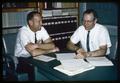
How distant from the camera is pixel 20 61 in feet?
6.30

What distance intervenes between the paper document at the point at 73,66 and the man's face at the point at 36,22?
0.36 m

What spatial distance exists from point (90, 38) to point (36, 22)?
48 cm

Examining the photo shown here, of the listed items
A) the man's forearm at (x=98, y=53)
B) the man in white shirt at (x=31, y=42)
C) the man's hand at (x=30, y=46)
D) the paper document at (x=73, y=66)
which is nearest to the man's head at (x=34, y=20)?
the man in white shirt at (x=31, y=42)

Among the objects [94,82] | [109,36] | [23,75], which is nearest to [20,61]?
[23,75]

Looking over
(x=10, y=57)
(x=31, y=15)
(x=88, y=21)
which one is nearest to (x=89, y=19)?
(x=88, y=21)

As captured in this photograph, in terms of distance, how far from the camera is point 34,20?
6.35 feet

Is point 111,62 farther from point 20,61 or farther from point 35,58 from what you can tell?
point 20,61

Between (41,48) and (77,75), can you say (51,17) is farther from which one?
(77,75)

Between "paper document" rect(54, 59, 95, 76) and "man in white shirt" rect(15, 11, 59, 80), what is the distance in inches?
8.7

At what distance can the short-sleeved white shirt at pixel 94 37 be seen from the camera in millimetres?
1952

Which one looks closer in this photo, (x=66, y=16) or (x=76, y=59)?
(x=76, y=59)

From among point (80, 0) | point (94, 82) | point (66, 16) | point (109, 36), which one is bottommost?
point (94, 82)

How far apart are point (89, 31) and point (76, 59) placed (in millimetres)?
289

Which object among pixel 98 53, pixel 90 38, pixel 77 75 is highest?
pixel 90 38
